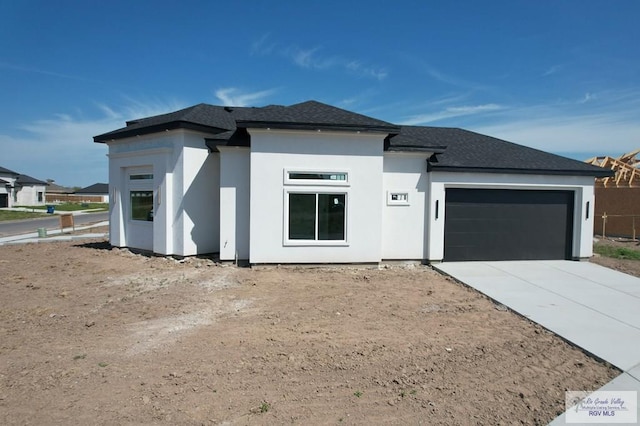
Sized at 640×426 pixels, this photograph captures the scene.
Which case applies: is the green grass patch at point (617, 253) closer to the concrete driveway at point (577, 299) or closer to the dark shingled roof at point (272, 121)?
the concrete driveway at point (577, 299)

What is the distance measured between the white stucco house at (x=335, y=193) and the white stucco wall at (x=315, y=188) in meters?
0.03

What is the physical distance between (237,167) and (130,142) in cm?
462

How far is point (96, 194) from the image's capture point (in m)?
84.6

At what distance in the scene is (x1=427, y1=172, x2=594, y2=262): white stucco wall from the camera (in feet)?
36.2

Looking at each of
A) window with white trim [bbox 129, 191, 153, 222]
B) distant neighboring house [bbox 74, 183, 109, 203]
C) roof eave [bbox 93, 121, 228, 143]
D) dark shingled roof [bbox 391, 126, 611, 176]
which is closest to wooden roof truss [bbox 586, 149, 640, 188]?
dark shingled roof [bbox 391, 126, 611, 176]

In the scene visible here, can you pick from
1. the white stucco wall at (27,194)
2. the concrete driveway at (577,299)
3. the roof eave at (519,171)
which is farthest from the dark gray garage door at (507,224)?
the white stucco wall at (27,194)

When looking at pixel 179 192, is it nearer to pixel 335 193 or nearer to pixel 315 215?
pixel 315 215

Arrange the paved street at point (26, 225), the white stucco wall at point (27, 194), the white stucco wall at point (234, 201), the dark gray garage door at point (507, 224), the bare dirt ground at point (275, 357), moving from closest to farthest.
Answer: the bare dirt ground at point (275, 357) → the white stucco wall at point (234, 201) → the dark gray garage door at point (507, 224) → the paved street at point (26, 225) → the white stucco wall at point (27, 194)

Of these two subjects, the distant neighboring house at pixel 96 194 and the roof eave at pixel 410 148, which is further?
the distant neighboring house at pixel 96 194

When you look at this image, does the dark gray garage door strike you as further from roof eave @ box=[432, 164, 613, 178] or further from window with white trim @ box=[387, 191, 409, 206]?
window with white trim @ box=[387, 191, 409, 206]

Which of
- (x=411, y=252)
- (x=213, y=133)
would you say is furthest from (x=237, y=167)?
(x=411, y=252)

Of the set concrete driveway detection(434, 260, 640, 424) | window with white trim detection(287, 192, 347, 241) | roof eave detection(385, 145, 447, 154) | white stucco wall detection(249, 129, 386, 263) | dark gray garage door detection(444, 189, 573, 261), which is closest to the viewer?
concrete driveway detection(434, 260, 640, 424)

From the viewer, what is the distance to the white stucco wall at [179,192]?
11.3 metres

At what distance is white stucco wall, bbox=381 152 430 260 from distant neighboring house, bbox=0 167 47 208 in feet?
194
